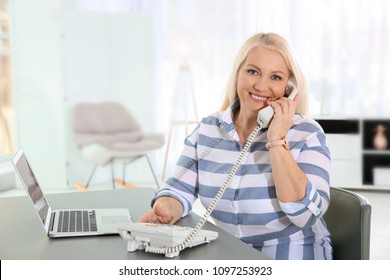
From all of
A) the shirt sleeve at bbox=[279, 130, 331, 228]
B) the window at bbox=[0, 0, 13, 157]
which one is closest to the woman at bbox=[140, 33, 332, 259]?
the shirt sleeve at bbox=[279, 130, 331, 228]

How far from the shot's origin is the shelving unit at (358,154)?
397cm

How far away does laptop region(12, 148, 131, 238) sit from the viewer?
0.98 meters

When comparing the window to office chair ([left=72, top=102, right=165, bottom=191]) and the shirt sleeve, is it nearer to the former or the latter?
office chair ([left=72, top=102, right=165, bottom=191])

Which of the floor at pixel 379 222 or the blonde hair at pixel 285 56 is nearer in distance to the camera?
the blonde hair at pixel 285 56

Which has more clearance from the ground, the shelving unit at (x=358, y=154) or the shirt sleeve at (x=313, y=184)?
the shirt sleeve at (x=313, y=184)

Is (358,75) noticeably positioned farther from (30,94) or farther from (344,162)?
(30,94)

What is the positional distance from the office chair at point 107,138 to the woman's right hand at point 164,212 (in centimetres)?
279

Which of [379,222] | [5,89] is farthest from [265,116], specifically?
[5,89]

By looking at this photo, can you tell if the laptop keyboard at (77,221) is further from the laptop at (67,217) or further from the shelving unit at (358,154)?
the shelving unit at (358,154)

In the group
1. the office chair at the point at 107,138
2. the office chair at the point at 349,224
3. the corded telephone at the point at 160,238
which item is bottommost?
the office chair at the point at 107,138

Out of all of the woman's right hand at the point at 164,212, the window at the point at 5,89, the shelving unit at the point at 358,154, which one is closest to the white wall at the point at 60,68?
the window at the point at 5,89

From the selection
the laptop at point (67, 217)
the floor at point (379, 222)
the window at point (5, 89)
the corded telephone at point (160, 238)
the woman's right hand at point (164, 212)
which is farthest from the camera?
the window at point (5, 89)

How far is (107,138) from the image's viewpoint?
4004 millimetres

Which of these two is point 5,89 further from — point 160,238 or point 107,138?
point 160,238
